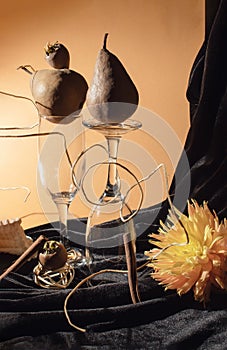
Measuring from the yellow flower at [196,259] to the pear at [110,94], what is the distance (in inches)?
5.8

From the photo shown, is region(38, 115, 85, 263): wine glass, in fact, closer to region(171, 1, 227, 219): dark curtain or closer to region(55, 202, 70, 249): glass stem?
region(55, 202, 70, 249): glass stem

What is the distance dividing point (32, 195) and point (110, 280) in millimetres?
707

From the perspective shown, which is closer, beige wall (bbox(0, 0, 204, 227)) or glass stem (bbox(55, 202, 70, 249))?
glass stem (bbox(55, 202, 70, 249))

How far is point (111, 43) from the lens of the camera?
1.30 meters

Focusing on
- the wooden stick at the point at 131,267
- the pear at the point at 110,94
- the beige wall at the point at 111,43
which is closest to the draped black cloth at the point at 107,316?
the wooden stick at the point at 131,267

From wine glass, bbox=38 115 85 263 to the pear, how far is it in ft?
0.19

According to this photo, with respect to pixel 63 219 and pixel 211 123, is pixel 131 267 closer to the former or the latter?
pixel 63 219

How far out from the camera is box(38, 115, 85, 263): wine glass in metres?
0.76

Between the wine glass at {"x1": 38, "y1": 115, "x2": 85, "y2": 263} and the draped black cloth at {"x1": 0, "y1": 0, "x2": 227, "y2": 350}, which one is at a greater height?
the wine glass at {"x1": 38, "y1": 115, "x2": 85, "y2": 263}

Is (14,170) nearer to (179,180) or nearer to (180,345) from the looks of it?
(179,180)

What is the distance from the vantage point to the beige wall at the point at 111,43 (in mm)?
1252

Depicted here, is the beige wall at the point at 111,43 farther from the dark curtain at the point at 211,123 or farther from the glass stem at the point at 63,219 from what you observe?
the glass stem at the point at 63,219

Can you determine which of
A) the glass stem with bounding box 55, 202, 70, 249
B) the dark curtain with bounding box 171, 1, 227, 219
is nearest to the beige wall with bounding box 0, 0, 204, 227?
the dark curtain with bounding box 171, 1, 227, 219

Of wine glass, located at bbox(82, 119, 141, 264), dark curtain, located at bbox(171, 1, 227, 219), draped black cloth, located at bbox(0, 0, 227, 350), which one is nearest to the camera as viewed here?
draped black cloth, located at bbox(0, 0, 227, 350)
